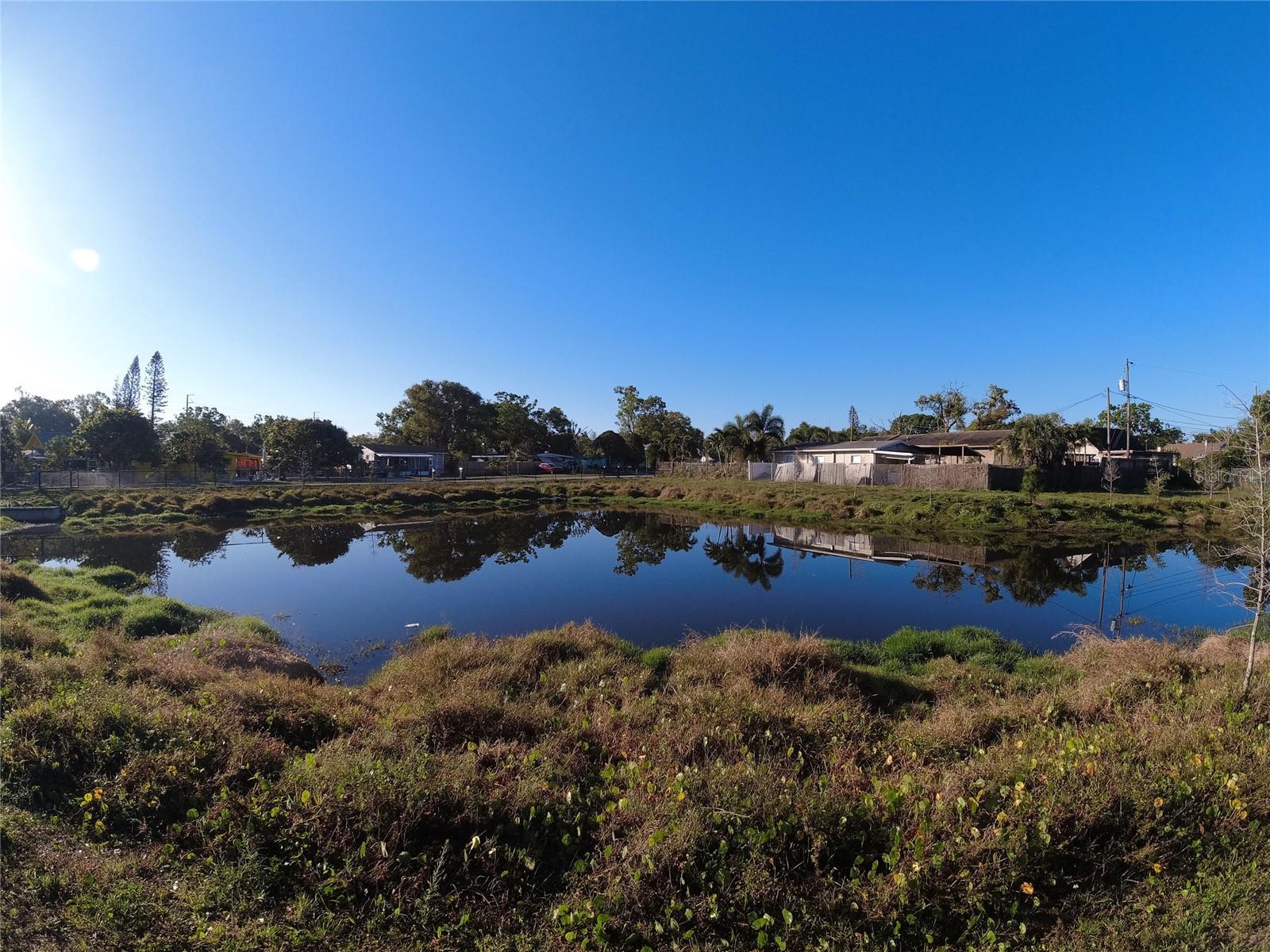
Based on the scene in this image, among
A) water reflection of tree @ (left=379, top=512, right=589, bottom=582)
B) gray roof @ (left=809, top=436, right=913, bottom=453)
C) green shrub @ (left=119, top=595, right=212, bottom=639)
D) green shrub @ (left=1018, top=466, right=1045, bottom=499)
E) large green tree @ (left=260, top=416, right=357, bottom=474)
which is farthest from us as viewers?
large green tree @ (left=260, top=416, right=357, bottom=474)

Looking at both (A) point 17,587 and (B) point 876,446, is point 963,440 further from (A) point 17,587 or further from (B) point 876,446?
(A) point 17,587

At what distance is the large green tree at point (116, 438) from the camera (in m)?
44.7

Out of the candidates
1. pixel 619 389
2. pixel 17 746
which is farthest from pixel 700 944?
pixel 619 389

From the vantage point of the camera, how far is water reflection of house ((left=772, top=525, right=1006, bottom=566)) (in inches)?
860

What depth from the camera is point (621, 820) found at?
420cm

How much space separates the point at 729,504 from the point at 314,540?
25.8m

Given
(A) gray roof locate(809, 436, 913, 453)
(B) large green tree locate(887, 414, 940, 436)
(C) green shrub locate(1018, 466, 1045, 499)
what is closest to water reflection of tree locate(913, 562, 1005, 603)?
(C) green shrub locate(1018, 466, 1045, 499)

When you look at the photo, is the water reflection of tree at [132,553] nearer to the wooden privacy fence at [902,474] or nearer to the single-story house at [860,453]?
the wooden privacy fence at [902,474]

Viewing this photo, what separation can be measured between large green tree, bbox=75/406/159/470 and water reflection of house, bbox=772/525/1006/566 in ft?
172

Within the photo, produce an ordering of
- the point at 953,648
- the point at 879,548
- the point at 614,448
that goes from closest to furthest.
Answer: the point at 953,648
the point at 879,548
the point at 614,448

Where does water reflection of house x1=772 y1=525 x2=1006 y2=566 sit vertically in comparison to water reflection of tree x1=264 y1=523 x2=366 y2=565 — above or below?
below

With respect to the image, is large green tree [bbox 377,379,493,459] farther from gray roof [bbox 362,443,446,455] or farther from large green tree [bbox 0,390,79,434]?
large green tree [bbox 0,390,79,434]

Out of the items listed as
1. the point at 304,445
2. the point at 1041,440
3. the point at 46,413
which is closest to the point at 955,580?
the point at 1041,440

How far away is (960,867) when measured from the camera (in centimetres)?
372
